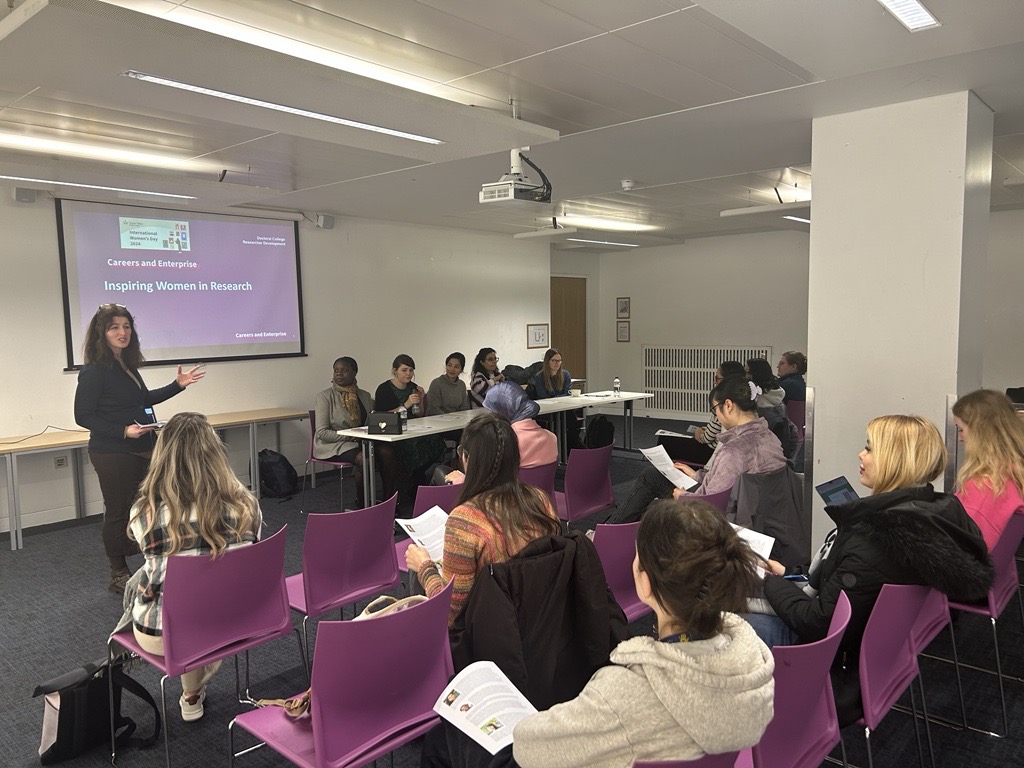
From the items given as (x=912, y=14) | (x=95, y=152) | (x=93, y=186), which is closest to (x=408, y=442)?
(x=93, y=186)

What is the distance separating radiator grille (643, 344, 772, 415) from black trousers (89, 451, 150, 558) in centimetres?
787

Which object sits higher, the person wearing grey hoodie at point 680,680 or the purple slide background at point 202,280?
the purple slide background at point 202,280

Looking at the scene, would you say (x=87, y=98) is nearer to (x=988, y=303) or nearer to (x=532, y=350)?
(x=532, y=350)

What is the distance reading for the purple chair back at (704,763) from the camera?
117 cm

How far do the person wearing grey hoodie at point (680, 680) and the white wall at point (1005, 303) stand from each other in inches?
320

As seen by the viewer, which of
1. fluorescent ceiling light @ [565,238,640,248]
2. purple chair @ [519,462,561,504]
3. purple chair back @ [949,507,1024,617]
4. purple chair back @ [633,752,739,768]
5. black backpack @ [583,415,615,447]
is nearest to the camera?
purple chair back @ [633,752,739,768]

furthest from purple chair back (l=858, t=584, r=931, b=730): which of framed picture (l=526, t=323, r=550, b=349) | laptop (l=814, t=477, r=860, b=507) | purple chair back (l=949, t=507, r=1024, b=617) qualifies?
framed picture (l=526, t=323, r=550, b=349)

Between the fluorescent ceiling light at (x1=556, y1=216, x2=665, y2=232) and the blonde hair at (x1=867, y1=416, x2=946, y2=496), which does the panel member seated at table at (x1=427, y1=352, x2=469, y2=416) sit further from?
the blonde hair at (x1=867, y1=416, x2=946, y2=496)

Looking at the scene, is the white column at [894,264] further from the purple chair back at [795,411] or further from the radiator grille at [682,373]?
the radiator grille at [682,373]

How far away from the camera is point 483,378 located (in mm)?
7578

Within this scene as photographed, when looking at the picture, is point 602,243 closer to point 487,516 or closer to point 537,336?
point 537,336

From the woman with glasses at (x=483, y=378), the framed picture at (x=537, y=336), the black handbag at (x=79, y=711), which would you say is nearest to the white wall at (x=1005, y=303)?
the framed picture at (x=537, y=336)

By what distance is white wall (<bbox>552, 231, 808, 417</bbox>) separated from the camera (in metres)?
9.63

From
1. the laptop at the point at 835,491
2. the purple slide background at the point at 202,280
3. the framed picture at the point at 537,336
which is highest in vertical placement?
the purple slide background at the point at 202,280
